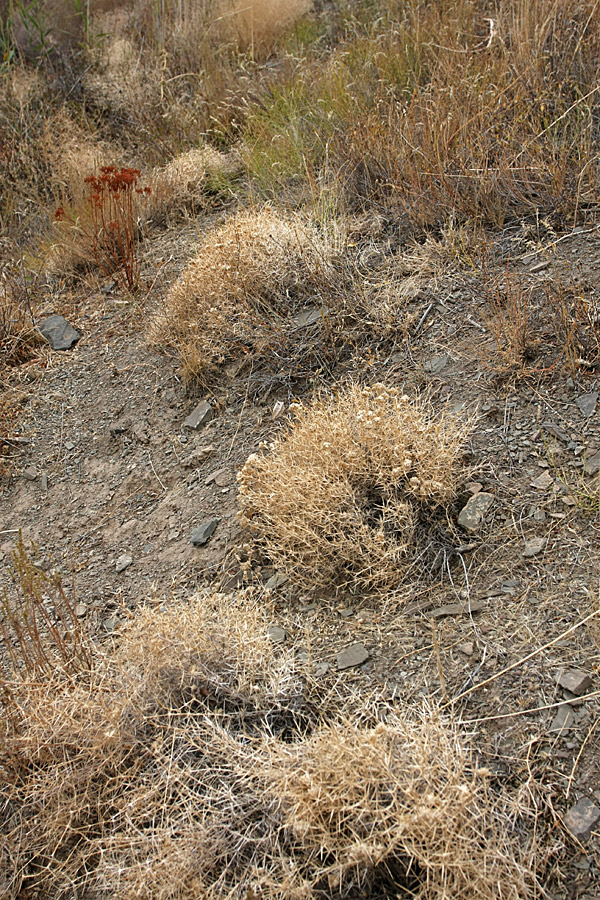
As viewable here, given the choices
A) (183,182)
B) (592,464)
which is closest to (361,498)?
(592,464)

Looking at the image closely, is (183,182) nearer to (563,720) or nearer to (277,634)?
(277,634)

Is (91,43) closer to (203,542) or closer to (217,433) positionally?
(217,433)

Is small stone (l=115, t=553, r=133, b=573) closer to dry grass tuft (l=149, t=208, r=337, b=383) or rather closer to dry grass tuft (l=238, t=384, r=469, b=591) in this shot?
dry grass tuft (l=238, t=384, r=469, b=591)

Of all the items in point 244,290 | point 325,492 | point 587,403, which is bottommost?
point 587,403

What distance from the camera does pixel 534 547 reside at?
2492mm

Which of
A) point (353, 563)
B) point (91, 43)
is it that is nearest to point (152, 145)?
point (91, 43)

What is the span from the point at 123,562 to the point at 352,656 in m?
1.25

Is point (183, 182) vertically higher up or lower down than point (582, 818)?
higher up

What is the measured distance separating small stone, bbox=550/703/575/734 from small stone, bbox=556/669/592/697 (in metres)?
0.05

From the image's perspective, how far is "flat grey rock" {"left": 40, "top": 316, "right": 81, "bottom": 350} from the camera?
459 cm

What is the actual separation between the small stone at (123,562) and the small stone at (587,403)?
1963 millimetres

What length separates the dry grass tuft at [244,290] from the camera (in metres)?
3.79

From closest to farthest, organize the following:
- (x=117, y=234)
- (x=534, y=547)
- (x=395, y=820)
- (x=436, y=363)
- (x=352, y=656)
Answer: (x=395, y=820) < (x=352, y=656) < (x=534, y=547) < (x=436, y=363) < (x=117, y=234)

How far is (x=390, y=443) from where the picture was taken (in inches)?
108
